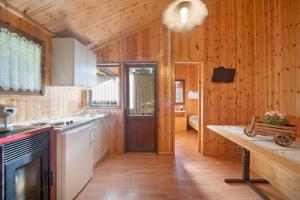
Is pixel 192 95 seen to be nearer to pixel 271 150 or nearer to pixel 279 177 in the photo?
pixel 279 177

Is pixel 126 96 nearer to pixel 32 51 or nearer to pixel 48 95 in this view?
pixel 48 95

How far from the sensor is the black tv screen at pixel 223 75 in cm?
471

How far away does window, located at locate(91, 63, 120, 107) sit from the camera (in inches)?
197

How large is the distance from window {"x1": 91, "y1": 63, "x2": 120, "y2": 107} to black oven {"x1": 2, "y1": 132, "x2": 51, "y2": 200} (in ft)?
9.19

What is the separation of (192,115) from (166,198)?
5.80 metres

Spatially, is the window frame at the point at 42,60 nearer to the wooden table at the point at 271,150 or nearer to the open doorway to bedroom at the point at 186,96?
the wooden table at the point at 271,150

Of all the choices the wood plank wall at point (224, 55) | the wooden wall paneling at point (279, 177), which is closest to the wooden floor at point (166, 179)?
the wooden wall paneling at point (279, 177)

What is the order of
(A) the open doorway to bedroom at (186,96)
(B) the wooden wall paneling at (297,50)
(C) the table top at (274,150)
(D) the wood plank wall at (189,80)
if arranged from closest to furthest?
(C) the table top at (274,150)
(B) the wooden wall paneling at (297,50)
(A) the open doorway to bedroom at (186,96)
(D) the wood plank wall at (189,80)

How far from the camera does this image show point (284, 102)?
3.90 metres

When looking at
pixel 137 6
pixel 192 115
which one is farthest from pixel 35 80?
pixel 192 115

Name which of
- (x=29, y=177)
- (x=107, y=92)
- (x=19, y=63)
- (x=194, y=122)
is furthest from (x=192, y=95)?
(x=29, y=177)

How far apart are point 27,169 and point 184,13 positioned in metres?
2.04

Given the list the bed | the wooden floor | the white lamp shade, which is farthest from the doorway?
the white lamp shade

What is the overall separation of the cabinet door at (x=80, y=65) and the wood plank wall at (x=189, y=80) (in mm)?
5311
